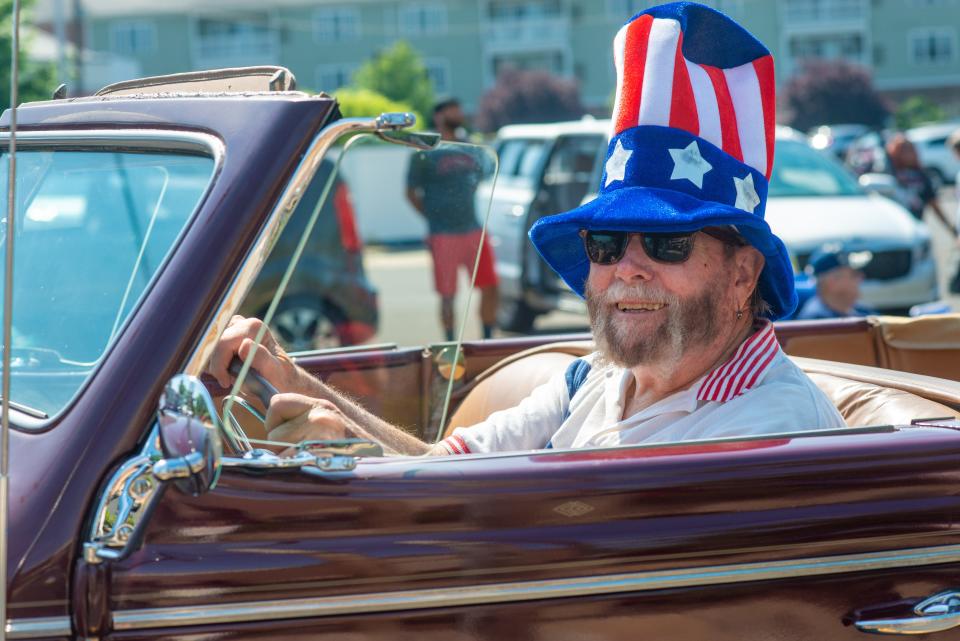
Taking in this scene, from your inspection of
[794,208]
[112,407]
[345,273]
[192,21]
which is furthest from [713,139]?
[192,21]

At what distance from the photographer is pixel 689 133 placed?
2285 millimetres

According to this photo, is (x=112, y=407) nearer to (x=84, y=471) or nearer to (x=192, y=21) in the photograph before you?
(x=84, y=471)

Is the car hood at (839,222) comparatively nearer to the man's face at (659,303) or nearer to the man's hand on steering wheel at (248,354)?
the man's face at (659,303)

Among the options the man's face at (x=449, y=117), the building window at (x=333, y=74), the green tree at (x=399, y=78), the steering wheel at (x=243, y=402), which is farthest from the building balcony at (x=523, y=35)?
the steering wheel at (x=243, y=402)

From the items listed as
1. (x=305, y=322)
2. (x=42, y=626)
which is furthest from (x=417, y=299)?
(x=42, y=626)

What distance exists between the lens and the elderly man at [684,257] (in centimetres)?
219

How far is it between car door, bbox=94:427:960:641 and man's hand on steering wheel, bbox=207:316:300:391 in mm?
315

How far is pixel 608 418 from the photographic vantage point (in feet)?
7.94

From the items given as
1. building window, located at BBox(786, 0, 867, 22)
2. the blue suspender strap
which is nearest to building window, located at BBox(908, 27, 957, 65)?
building window, located at BBox(786, 0, 867, 22)

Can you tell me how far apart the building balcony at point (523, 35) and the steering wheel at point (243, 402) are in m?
53.3

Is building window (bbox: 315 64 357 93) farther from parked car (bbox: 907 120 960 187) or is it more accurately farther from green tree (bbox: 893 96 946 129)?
parked car (bbox: 907 120 960 187)

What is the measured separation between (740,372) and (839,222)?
680cm

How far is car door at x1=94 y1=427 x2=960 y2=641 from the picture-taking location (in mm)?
1591

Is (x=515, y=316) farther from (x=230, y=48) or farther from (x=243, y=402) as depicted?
(x=230, y=48)
